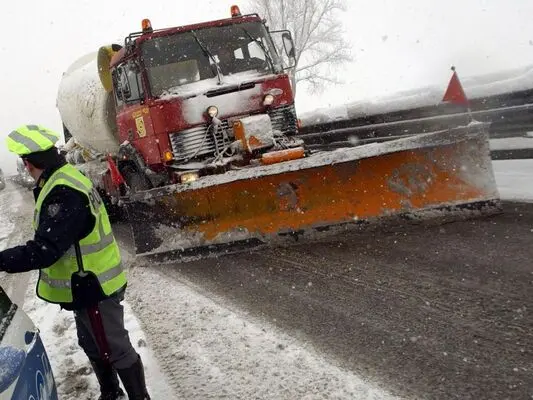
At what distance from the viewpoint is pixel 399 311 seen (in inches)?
134

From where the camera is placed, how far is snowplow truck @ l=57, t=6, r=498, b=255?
17.0ft

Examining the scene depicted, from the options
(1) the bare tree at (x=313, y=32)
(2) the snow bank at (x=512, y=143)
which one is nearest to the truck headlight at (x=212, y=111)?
(2) the snow bank at (x=512, y=143)

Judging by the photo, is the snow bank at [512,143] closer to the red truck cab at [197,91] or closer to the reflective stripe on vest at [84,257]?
the red truck cab at [197,91]

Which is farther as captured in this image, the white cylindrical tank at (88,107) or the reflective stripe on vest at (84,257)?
the white cylindrical tank at (88,107)

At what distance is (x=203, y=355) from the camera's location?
3.28 metres

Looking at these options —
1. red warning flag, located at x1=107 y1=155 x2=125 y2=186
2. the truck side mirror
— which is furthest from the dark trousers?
the truck side mirror

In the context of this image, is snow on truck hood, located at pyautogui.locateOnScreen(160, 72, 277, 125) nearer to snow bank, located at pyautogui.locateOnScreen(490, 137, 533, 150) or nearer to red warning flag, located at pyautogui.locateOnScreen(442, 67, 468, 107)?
red warning flag, located at pyautogui.locateOnScreen(442, 67, 468, 107)

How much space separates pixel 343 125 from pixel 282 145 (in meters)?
6.97

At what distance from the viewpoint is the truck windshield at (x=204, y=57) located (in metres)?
6.43

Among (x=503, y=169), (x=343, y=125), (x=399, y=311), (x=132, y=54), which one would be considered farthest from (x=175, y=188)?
(x=343, y=125)

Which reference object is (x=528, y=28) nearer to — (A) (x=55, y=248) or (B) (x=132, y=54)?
(B) (x=132, y=54)

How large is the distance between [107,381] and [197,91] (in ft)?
13.9

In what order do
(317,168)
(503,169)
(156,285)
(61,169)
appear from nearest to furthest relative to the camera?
(61,169) → (156,285) → (317,168) → (503,169)

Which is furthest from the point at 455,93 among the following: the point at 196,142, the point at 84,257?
the point at 84,257
